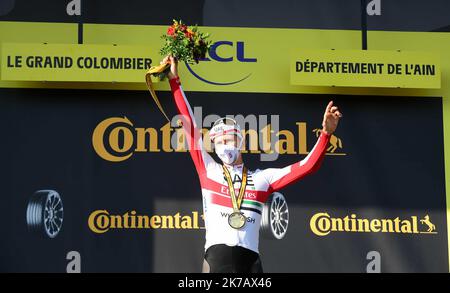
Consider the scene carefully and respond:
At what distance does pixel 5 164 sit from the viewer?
6727 mm

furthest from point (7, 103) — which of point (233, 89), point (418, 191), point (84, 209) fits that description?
point (418, 191)

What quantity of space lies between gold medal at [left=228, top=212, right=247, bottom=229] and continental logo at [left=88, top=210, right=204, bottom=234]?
1.21 metres

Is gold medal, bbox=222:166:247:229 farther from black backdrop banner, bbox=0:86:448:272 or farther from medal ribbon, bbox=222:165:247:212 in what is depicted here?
black backdrop banner, bbox=0:86:448:272

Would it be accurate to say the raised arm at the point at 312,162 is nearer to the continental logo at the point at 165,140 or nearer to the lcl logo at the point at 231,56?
the continental logo at the point at 165,140

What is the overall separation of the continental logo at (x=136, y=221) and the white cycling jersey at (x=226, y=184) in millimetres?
1033

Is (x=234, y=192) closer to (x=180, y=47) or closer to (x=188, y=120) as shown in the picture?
(x=188, y=120)

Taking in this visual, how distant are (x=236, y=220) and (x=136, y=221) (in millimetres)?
1374

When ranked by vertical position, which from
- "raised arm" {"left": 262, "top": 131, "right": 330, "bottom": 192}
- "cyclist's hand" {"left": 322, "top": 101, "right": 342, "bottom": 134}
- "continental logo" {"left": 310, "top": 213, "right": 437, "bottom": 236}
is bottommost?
"continental logo" {"left": 310, "top": 213, "right": 437, "bottom": 236}

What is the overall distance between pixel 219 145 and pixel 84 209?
1470mm

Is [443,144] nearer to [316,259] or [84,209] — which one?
[316,259]

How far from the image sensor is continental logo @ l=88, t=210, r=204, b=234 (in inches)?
264

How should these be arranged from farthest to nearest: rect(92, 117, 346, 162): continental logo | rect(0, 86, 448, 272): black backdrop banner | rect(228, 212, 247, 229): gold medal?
rect(92, 117, 346, 162): continental logo, rect(0, 86, 448, 272): black backdrop banner, rect(228, 212, 247, 229): gold medal

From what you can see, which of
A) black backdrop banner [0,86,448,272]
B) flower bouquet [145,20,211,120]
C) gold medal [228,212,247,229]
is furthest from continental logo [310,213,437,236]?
flower bouquet [145,20,211,120]

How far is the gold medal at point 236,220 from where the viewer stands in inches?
218
